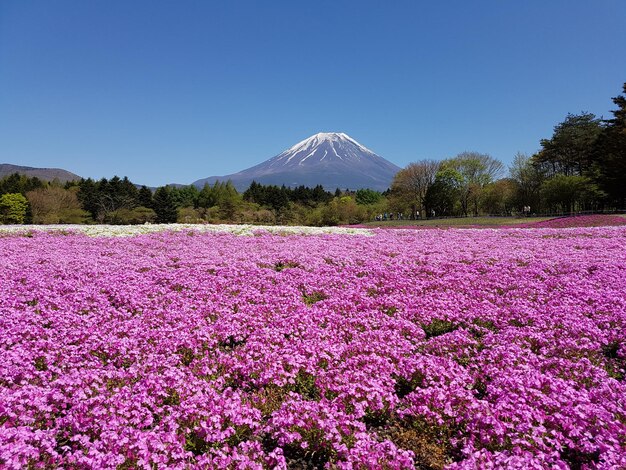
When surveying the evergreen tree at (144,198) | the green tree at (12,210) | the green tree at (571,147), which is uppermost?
A: the green tree at (571,147)

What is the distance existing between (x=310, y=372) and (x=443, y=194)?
276ft

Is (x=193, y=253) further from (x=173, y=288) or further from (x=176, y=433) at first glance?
(x=176, y=433)

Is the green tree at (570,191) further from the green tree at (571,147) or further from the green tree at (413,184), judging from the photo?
the green tree at (413,184)

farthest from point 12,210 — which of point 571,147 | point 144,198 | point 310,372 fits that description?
point 571,147

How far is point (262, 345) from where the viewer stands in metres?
5.96

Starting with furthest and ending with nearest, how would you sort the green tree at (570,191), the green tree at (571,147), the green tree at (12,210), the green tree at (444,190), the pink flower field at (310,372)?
the green tree at (444,190) < the green tree at (571,147) < the green tree at (12,210) < the green tree at (570,191) < the pink flower field at (310,372)

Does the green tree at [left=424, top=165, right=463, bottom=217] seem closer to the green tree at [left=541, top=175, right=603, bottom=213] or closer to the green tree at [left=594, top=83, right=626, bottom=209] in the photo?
the green tree at [left=541, top=175, right=603, bottom=213]

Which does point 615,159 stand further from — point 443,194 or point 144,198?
point 144,198

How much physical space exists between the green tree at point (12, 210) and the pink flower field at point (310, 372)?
229 ft

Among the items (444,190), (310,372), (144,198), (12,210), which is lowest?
(310,372)

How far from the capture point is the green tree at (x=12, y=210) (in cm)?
6425

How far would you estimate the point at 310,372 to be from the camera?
5332 mm

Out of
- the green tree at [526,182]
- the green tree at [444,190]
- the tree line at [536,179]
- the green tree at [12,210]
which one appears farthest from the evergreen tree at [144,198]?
the green tree at [526,182]

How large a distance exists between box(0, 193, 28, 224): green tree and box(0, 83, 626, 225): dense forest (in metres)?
0.14
